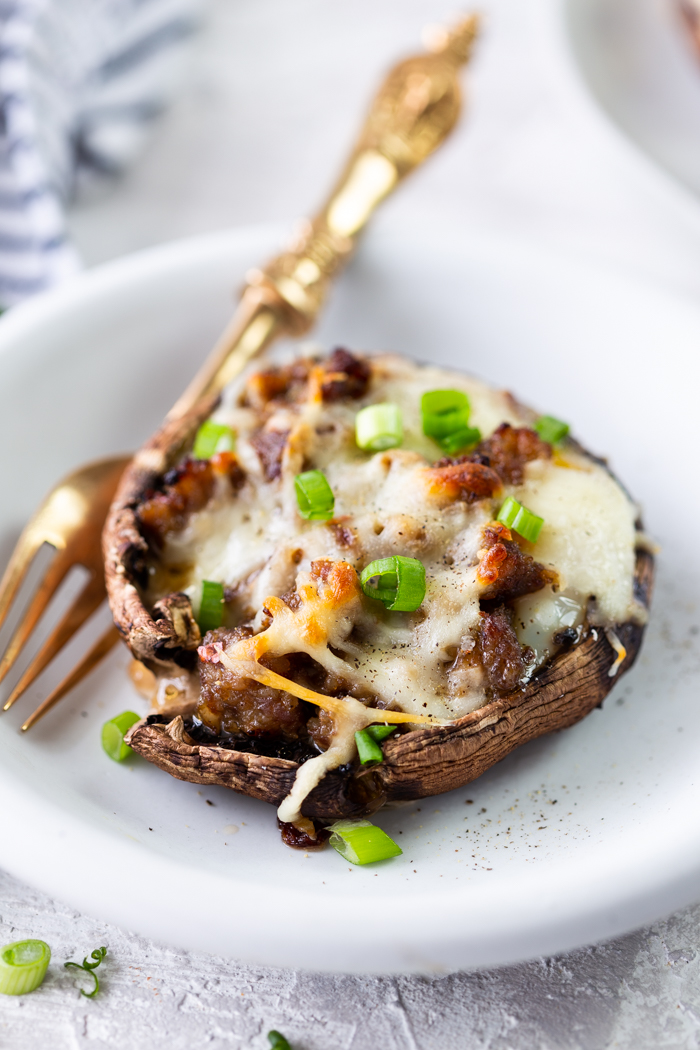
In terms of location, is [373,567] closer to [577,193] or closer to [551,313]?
[551,313]

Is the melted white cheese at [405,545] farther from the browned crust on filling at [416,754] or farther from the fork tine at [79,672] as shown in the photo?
the fork tine at [79,672]

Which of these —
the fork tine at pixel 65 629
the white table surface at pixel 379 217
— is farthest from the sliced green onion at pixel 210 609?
the white table surface at pixel 379 217

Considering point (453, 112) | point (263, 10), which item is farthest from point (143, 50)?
point (453, 112)

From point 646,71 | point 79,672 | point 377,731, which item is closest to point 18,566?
point 79,672

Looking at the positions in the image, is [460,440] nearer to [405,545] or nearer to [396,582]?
[405,545]

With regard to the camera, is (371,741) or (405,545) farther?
(405,545)

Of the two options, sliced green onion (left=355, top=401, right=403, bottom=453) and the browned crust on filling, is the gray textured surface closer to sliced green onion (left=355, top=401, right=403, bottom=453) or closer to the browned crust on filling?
the browned crust on filling
